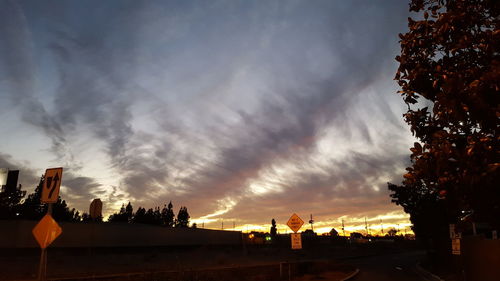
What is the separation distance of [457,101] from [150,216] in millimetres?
168469

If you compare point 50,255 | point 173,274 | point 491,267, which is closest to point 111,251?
point 50,255

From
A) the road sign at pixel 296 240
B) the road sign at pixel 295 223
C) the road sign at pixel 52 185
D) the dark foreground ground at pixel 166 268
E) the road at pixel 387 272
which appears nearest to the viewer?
the road sign at pixel 52 185

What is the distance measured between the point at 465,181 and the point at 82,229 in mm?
51078

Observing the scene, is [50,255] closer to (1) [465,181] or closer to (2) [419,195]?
(2) [419,195]

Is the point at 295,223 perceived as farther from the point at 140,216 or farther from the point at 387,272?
the point at 140,216

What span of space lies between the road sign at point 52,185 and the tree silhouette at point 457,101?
743 cm

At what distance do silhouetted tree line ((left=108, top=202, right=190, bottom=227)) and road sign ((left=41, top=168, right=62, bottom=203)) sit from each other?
14645cm

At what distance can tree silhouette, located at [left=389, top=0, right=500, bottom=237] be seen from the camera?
200 inches

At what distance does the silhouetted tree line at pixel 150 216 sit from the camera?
161613 millimetres

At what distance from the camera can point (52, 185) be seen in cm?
835

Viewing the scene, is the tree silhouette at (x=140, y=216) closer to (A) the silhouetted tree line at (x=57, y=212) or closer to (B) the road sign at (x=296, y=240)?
(A) the silhouetted tree line at (x=57, y=212)

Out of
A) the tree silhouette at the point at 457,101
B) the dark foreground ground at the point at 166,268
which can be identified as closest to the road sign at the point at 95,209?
the dark foreground ground at the point at 166,268

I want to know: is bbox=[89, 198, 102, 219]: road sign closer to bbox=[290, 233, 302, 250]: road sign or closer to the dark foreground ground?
the dark foreground ground

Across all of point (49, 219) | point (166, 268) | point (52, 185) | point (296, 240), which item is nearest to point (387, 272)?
point (296, 240)
